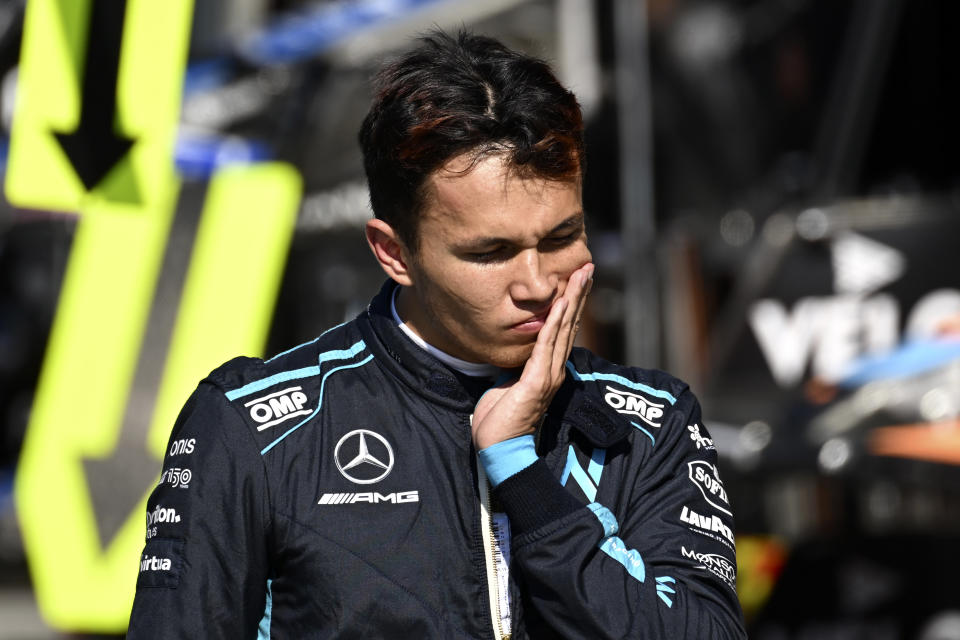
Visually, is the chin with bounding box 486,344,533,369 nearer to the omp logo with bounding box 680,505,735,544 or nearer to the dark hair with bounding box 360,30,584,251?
the dark hair with bounding box 360,30,584,251

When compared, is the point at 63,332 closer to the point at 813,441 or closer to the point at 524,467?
the point at 813,441

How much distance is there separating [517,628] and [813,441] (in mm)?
2332

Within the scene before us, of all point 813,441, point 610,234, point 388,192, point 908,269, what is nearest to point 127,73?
point 388,192

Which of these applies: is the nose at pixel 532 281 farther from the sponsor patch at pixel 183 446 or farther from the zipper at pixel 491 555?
the sponsor patch at pixel 183 446

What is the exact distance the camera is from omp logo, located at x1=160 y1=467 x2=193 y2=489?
1864mm

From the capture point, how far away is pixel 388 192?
202 cm

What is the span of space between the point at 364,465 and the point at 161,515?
0.29 metres

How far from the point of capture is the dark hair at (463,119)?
1.90 m

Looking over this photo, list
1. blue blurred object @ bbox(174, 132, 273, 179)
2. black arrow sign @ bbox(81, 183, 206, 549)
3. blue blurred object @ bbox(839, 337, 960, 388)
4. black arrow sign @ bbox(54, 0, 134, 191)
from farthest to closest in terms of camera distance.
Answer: blue blurred object @ bbox(174, 132, 273, 179) < black arrow sign @ bbox(81, 183, 206, 549) < blue blurred object @ bbox(839, 337, 960, 388) < black arrow sign @ bbox(54, 0, 134, 191)

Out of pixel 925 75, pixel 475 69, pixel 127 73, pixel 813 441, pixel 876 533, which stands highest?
pixel 925 75

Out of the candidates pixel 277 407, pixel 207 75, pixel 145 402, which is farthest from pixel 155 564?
pixel 207 75

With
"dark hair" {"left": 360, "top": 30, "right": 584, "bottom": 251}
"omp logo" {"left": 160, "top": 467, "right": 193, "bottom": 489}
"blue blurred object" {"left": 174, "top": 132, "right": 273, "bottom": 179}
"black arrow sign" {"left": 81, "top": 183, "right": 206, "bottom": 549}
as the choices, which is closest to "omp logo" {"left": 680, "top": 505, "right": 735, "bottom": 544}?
"dark hair" {"left": 360, "top": 30, "right": 584, "bottom": 251}

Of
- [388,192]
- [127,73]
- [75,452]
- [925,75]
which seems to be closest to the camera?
[388,192]

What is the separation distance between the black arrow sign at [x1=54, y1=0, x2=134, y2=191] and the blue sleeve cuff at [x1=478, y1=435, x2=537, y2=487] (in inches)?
42.3
